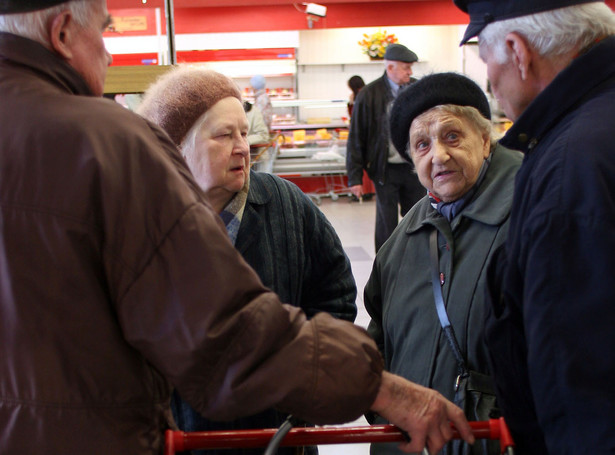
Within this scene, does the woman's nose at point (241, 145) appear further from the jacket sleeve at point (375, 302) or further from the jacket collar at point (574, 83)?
the jacket collar at point (574, 83)

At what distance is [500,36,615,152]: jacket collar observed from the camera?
46.1 inches

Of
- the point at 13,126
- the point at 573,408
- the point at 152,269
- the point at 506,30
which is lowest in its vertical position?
the point at 573,408

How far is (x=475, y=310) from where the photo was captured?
1.76 m

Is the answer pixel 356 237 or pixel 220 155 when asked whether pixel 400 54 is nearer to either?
pixel 356 237

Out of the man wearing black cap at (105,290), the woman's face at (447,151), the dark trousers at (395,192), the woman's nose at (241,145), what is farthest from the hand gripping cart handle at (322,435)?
the dark trousers at (395,192)

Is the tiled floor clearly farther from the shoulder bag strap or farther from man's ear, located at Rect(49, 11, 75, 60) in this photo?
man's ear, located at Rect(49, 11, 75, 60)

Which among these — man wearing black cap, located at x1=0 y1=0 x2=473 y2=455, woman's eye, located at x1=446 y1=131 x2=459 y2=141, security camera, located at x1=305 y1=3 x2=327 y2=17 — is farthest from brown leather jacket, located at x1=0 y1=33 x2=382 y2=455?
security camera, located at x1=305 y1=3 x2=327 y2=17

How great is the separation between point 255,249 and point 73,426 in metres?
0.97

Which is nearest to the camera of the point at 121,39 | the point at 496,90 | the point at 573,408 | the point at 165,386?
the point at 573,408

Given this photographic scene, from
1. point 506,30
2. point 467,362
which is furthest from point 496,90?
point 467,362

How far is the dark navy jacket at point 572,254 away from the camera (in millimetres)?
1052

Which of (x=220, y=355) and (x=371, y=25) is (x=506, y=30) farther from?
(x=371, y=25)

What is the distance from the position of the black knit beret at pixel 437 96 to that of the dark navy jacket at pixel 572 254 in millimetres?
885

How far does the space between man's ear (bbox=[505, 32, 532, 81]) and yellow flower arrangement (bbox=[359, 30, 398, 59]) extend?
492 inches
